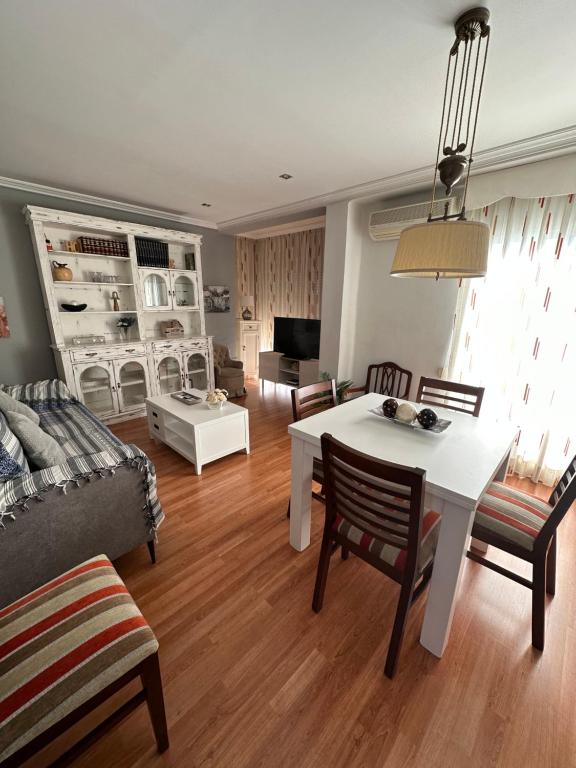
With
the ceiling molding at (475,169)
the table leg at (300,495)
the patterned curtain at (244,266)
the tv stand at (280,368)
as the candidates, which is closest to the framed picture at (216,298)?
the patterned curtain at (244,266)

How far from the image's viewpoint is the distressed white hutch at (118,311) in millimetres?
3336

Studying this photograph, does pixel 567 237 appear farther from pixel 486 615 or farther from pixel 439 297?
pixel 486 615

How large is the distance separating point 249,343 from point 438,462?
4593mm

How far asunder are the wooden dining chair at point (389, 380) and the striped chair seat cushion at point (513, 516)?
1852 millimetres

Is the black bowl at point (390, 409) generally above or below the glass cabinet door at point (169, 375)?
above

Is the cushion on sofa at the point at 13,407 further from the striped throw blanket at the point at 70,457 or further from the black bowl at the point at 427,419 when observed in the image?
the black bowl at the point at 427,419

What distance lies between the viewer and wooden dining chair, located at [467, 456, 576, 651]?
50.6 inches

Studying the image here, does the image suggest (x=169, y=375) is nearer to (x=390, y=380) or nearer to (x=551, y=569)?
(x=390, y=380)

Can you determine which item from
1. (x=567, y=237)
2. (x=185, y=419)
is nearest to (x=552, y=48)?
(x=567, y=237)

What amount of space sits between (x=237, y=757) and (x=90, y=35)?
9.16ft

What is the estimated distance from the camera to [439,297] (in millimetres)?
2998

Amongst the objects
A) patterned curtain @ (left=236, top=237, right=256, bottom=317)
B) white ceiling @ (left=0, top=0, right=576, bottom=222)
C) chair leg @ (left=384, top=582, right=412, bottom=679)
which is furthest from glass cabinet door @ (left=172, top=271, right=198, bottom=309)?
chair leg @ (left=384, top=582, right=412, bottom=679)

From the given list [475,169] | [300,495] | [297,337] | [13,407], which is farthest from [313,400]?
[297,337]

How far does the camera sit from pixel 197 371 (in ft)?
15.0
